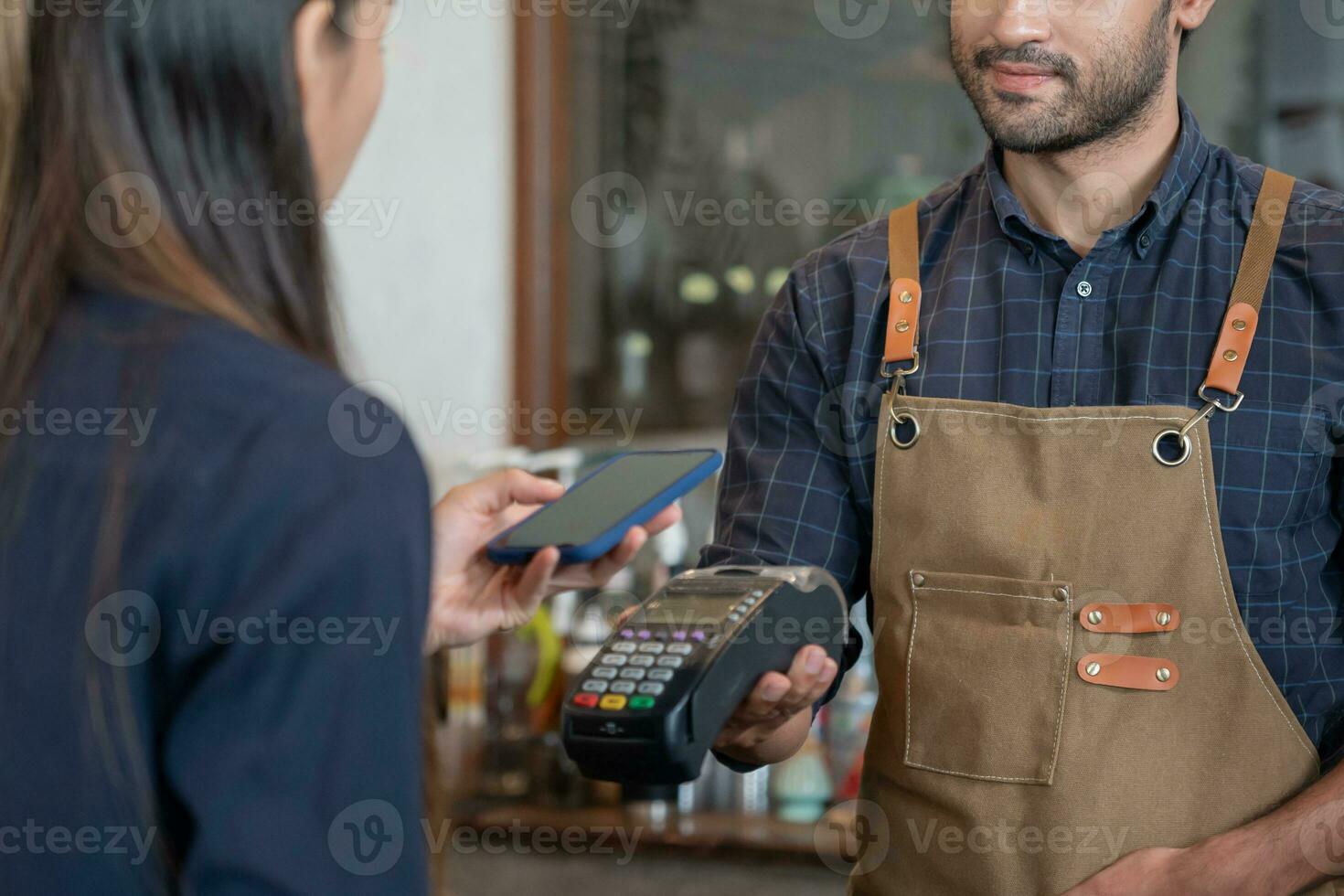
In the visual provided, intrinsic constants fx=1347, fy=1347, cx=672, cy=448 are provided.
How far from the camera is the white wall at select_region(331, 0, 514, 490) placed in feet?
8.30

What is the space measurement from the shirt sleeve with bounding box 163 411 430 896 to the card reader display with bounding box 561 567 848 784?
324 millimetres

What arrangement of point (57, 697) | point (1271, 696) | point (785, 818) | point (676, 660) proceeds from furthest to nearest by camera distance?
point (785, 818)
point (1271, 696)
point (676, 660)
point (57, 697)

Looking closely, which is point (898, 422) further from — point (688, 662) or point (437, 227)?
point (437, 227)

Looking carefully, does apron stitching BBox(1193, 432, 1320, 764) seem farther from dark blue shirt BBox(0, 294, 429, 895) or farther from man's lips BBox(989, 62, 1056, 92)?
dark blue shirt BBox(0, 294, 429, 895)

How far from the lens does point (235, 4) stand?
24.1 inches

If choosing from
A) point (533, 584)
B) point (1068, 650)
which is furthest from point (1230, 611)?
point (533, 584)

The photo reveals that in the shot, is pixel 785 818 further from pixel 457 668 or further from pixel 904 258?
pixel 904 258

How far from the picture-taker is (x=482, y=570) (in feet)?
3.54

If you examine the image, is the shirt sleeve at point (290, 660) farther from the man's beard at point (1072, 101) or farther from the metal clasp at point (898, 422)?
the man's beard at point (1072, 101)

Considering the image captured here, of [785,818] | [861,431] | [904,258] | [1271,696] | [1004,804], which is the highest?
[904,258]

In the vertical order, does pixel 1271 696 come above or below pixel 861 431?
below

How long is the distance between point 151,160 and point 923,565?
0.77 metres

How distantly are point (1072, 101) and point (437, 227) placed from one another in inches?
63.0

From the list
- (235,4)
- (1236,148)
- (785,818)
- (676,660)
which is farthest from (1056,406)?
(1236,148)
